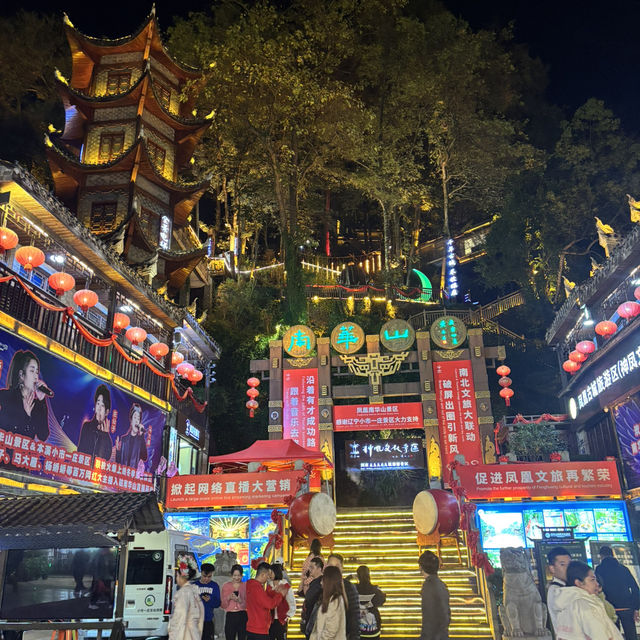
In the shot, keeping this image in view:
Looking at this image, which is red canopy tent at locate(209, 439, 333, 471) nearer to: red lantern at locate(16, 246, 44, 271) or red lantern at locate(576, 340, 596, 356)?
red lantern at locate(16, 246, 44, 271)

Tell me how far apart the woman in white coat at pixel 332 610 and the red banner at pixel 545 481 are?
26.4ft

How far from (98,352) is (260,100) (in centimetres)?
1239

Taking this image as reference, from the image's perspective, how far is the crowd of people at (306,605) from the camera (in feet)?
14.6

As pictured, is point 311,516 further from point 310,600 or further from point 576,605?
point 576,605

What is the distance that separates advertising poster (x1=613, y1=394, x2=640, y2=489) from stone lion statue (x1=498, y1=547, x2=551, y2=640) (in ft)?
17.6

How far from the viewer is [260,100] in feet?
67.8

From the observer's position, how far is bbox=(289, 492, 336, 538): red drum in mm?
10250

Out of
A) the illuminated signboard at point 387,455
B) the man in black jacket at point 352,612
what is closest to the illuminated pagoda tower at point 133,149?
the illuminated signboard at point 387,455

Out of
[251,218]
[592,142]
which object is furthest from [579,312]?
[251,218]

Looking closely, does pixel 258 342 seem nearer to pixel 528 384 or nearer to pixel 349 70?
pixel 528 384

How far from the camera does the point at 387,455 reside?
15148 mm

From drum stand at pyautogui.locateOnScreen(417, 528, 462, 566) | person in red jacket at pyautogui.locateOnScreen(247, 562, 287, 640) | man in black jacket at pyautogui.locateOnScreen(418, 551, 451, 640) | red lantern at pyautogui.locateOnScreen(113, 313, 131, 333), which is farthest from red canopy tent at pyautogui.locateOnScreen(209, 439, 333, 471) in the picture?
man in black jacket at pyautogui.locateOnScreen(418, 551, 451, 640)

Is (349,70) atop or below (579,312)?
atop

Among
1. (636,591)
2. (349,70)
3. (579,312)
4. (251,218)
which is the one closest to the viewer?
(636,591)
